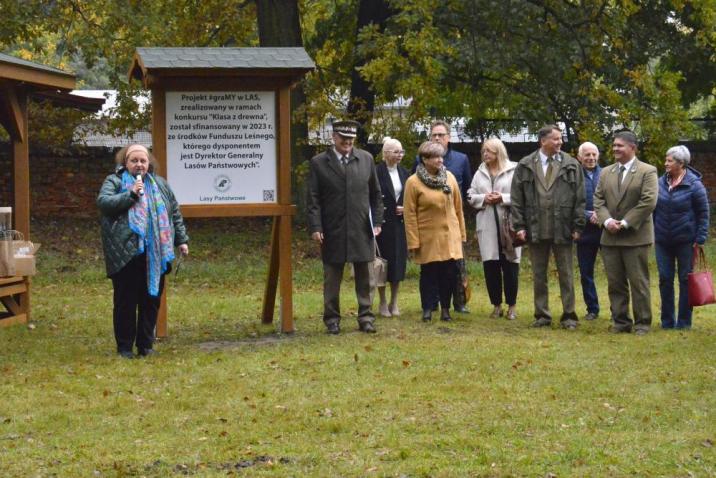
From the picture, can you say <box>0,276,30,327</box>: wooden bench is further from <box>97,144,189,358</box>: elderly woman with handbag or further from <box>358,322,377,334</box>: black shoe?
<box>358,322,377,334</box>: black shoe

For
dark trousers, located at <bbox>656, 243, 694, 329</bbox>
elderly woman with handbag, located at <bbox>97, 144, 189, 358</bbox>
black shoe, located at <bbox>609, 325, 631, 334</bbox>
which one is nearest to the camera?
elderly woman with handbag, located at <bbox>97, 144, 189, 358</bbox>

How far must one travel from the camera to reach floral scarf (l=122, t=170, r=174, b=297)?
11.1 meters

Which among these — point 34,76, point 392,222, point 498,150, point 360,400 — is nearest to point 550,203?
point 498,150

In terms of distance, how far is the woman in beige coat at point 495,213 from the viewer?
45.4 ft

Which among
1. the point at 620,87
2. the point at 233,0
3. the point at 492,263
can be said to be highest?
the point at 233,0

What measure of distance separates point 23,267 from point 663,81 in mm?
13234

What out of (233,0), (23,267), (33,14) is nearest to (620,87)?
(233,0)

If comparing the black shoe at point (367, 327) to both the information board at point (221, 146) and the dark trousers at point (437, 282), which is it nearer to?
the dark trousers at point (437, 282)

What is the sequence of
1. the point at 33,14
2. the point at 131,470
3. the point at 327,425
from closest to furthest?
the point at 131,470 < the point at 327,425 < the point at 33,14

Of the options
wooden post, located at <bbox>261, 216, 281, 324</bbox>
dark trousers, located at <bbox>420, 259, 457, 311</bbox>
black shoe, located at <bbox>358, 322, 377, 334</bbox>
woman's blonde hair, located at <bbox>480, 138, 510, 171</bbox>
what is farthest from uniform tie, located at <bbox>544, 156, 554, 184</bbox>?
wooden post, located at <bbox>261, 216, 281, 324</bbox>

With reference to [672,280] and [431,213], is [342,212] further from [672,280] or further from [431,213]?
[672,280]

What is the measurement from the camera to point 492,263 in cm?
1404

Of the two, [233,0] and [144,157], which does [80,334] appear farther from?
[233,0]

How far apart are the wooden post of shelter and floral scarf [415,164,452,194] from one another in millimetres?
1378
